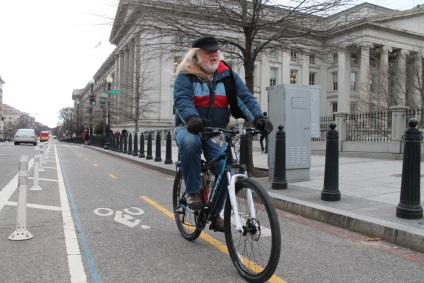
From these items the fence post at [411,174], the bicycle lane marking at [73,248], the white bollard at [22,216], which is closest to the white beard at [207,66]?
the bicycle lane marking at [73,248]

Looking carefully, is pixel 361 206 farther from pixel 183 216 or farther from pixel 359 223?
pixel 183 216

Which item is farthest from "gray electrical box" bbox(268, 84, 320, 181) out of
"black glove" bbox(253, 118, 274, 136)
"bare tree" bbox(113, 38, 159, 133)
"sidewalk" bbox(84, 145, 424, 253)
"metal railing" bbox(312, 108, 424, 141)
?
Answer: "bare tree" bbox(113, 38, 159, 133)

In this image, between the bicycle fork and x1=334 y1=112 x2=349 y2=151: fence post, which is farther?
x1=334 y1=112 x2=349 y2=151: fence post

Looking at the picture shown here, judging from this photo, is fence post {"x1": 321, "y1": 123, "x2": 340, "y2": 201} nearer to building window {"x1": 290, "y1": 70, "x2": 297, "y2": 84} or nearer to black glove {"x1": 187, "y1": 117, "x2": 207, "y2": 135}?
black glove {"x1": 187, "y1": 117, "x2": 207, "y2": 135}

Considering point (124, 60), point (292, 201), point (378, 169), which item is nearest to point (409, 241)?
point (292, 201)

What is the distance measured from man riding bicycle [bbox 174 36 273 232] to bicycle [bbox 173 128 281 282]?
14 centimetres

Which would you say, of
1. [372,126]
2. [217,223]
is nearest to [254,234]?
[217,223]

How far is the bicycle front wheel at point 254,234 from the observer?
288 centimetres

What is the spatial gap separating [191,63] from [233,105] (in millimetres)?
596

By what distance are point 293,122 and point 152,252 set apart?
5161 mm

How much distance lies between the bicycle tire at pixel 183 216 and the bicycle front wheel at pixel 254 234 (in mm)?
781

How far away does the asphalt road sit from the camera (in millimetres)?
3393

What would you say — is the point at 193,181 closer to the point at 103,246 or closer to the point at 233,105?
the point at 233,105

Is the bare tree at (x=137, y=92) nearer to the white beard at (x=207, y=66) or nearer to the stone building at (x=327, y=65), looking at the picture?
the stone building at (x=327, y=65)
